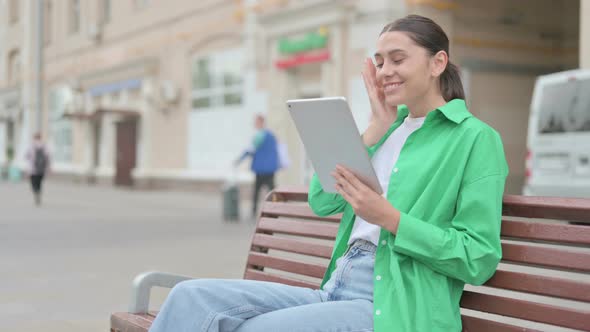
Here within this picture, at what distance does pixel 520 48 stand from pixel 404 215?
15.5 meters

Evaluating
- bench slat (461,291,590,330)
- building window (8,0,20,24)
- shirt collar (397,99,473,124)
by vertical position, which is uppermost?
building window (8,0,20,24)

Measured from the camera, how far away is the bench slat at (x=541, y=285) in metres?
2.27

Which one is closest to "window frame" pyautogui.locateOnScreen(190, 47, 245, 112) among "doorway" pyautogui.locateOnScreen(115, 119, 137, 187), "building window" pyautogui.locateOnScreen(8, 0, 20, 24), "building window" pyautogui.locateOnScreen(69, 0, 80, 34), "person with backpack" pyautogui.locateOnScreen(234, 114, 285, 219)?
"doorway" pyautogui.locateOnScreen(115, 119, 137, 187)

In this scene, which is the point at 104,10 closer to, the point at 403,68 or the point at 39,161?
the point at 39,161

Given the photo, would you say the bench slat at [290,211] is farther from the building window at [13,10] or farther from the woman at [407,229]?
the building window at [13,10]

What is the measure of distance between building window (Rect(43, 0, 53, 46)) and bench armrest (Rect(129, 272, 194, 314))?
32875mm

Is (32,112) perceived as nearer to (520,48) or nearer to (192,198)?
(192,198)

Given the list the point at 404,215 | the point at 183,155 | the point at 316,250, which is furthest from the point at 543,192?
the point at 183,155

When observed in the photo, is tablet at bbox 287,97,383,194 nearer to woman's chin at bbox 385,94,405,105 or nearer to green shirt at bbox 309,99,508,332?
green shirt at bbox 309,99,508,332

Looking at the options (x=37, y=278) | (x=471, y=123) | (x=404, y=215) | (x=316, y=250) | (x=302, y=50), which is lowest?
(x=37, y=278)

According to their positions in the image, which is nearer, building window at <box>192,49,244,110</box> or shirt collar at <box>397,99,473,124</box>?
shirt collar at <box>397,99,473,124</box>

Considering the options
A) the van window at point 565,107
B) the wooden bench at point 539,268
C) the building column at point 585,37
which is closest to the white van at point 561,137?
the van window at point 565,107

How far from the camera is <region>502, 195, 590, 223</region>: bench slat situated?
235cm

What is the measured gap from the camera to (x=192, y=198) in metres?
19.4
